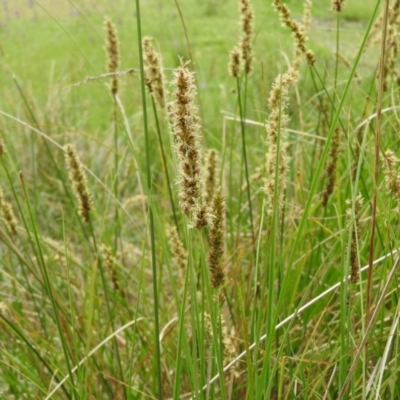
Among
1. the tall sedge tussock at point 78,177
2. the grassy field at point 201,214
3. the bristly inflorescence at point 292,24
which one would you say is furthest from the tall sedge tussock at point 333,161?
the tall sedge tussock at point 78,177

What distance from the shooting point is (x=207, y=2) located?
18.6 ft

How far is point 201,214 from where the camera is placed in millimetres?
509

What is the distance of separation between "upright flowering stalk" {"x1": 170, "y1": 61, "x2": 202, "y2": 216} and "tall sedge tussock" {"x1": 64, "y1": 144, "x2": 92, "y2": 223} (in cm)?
34

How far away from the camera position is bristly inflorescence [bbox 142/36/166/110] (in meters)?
0.74

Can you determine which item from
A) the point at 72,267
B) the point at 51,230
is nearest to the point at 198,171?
the point at 72,267

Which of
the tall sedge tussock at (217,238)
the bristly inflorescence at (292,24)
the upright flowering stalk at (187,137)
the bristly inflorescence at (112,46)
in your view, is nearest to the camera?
the upright flowering stalk at (187,137)

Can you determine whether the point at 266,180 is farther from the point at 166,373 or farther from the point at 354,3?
the point at 354,3

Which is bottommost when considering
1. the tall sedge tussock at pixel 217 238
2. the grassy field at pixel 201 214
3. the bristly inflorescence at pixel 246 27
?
the grassy field at pixel 201 214

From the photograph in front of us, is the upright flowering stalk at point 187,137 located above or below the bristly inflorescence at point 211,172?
above

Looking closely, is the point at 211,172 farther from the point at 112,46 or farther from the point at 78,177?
the point at 112,46

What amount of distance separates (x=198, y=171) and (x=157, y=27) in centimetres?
472

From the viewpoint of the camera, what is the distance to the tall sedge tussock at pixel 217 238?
58 centimetres

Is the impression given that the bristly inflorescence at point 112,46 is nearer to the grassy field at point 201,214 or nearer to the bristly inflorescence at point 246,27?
the grassy field at point 201,214

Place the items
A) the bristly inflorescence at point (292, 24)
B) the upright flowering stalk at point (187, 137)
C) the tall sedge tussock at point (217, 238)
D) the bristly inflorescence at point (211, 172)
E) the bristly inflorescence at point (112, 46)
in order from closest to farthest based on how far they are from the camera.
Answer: the upright flowering stalk at point (187, 137)
the tall sedge tussock at point (217, 238)
the bristly inflorescence at point (292, 24)
the bristly inflorescence at point (211, 172)
the bristly inflorescence at point (112, 46)
